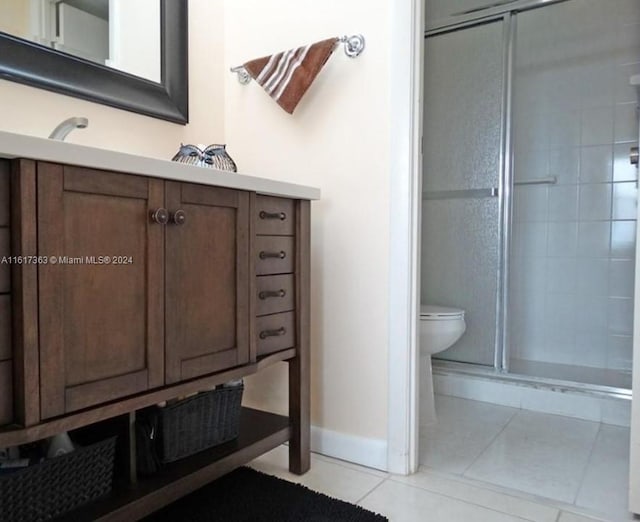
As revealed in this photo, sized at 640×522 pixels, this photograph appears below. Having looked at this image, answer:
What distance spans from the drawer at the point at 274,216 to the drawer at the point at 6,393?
0.63m

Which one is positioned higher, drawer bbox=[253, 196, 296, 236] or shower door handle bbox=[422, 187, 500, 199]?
shower door handle bbox=[422, 187, 500, 199]

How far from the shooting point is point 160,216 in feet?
3.25

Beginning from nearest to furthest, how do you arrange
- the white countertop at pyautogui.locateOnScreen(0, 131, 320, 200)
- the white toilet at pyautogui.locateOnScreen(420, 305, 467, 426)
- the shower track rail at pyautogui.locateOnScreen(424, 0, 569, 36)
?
the white countertop at pyautogui.locateOnScreen(0, 131, 320, 200) → the white toilet at pyautogui.locateOnScreen(420, 305, 467, 426) → the shower track rail at pyautogui.locateOnScreen(424, 0, 569, 36)

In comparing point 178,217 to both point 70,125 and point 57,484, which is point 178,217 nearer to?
point 70,125

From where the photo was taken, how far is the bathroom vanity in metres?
0.80

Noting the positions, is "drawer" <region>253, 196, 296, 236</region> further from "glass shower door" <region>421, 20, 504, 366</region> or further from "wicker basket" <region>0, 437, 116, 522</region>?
"glass shower door" <region>421, 20, 504, 366</region>

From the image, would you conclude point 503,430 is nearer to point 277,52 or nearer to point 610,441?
point 610,441

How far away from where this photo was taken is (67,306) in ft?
2.80

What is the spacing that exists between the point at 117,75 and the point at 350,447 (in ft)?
4.52

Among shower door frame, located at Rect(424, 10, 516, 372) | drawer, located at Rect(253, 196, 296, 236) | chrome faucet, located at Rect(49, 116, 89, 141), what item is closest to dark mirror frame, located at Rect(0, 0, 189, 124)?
chrome faucet, located at Rect(49, 116, 89, 141)

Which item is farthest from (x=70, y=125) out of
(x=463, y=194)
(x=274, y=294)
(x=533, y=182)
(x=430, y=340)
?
(x=533, y=182)

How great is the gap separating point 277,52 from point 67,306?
1246 millimetres

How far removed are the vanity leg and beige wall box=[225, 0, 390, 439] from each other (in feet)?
0.64

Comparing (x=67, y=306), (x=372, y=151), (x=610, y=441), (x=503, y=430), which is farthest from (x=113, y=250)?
(x=610, y=441)
